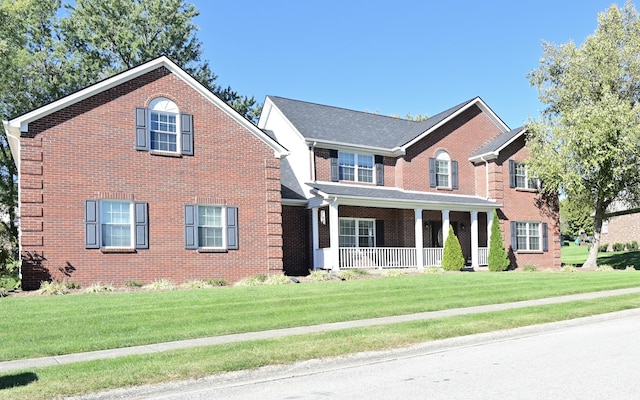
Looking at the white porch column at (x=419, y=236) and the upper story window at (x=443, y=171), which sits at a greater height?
the upper story window at (x=443, y=171)

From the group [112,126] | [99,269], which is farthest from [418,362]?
[112,126]

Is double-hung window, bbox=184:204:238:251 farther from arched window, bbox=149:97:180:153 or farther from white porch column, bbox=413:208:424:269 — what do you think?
white porch column, bbox=413:208:424:269

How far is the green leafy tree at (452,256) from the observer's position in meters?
24.8

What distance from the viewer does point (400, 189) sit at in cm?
2717

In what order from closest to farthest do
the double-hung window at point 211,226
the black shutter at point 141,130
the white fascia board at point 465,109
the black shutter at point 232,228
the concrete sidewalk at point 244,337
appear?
the concrete sidewalk at point 244,337
the black shutter at point 141,130
the double-hung window at point 211,226
the black shutter at point 232,228
the white fascia board at point 465,109

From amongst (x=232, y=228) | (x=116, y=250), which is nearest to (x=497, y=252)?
(x=232, y=228)

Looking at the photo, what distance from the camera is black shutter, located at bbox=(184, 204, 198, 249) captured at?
19609 millimetres

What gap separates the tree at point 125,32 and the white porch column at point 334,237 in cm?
1793

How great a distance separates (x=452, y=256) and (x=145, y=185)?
43.3 feet

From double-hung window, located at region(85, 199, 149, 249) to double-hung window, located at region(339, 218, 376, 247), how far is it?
375 inches

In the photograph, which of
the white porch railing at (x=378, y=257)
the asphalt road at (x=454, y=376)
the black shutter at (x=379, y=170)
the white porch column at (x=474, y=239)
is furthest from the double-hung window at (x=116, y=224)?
the white porch column at (x=474, y=239)

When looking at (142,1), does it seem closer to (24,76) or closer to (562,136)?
(24,76)

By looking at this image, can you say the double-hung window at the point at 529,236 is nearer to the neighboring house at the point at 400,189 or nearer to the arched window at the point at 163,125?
the neighboring house at the point at 400,189

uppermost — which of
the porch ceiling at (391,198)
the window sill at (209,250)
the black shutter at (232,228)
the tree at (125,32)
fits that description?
the tree at (125,32)
